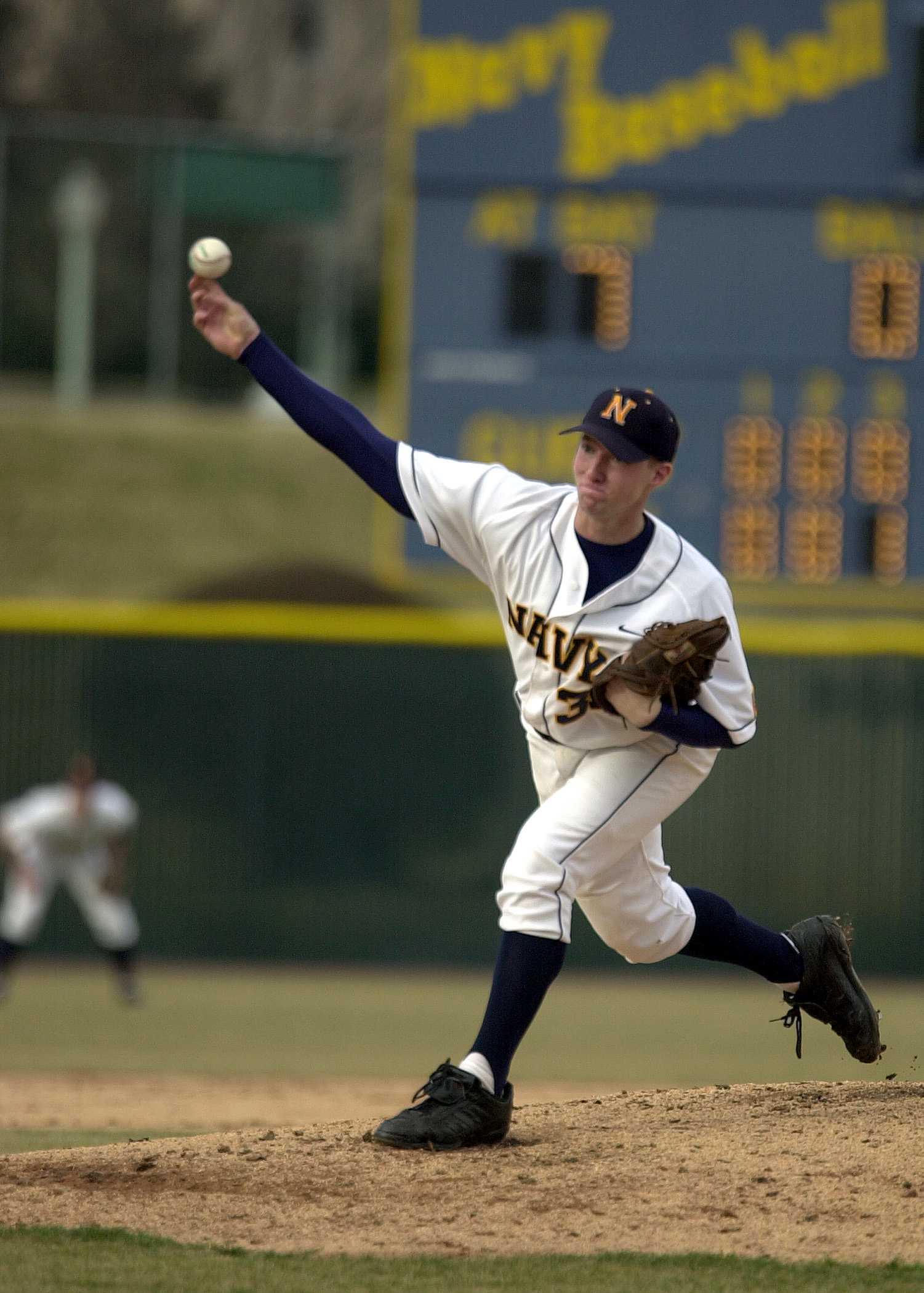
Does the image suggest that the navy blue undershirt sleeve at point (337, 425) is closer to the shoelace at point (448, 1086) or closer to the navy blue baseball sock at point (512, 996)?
the navy blue baseball sock at point (512, 996)

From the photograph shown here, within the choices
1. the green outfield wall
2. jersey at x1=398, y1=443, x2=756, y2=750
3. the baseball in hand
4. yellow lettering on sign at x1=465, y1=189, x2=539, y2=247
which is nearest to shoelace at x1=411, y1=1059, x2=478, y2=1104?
jersey at x1=398, y1=443, x2=756, y2=750

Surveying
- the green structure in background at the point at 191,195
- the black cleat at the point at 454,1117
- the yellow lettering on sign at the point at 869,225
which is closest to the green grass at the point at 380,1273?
the black cleat at the point at 454,1117

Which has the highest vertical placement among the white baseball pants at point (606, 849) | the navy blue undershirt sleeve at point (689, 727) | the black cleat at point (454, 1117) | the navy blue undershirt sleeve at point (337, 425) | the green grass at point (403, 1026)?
the navy blue undershirt sleeve at point (337, 425)

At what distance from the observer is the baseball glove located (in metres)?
3.16

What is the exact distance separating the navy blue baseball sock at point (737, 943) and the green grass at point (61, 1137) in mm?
1375

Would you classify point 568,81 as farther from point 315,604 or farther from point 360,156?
point 360,156

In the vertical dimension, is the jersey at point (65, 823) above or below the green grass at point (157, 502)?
below

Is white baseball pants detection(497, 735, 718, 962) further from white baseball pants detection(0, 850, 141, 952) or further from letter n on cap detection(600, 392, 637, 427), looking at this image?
white baseball pants detection(0, 850, 141, 952)

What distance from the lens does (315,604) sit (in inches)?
566

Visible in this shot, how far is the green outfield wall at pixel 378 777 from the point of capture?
432 inches

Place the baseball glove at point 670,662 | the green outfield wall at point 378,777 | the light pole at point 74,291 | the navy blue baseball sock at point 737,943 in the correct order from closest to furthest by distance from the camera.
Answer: the baseball glove at point 670,662 → the navy blue baseball sock at point 737,943 → the green outfield wall at point 378,777 → the light pole at point 74,291

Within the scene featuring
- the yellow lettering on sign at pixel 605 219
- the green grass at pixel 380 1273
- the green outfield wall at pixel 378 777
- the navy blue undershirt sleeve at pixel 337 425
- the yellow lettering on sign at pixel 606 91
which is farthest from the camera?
the green outfield wall at pixel 378 777

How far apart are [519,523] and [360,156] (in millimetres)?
21760

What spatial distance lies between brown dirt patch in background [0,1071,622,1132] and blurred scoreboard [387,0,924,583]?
4.73m
